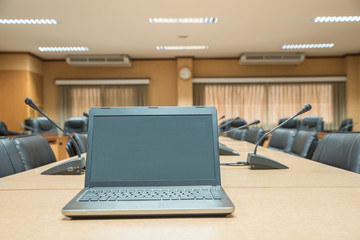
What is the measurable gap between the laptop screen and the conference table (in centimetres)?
14

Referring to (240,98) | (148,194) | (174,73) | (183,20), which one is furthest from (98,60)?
(148,194)

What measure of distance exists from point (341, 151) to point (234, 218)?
4.32 ft

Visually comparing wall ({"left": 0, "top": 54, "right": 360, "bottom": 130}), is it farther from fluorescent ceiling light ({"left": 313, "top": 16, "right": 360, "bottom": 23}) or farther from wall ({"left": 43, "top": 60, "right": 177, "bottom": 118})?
fluorescent ceiling light ({"left": 313, "top": 16, "right": 360, "bottom": 23})

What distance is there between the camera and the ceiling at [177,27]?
4426 millimetres

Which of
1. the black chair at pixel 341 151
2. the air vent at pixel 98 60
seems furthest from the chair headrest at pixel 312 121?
the air vent at pixel 98 60

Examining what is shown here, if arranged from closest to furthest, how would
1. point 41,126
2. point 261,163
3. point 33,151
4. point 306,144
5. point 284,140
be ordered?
point 261,163 < point 33,151 < point 306,144 < point 284,140 < point 41,126

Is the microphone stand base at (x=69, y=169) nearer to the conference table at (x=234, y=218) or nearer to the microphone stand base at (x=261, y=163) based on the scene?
the conference table at (x=234, y=218)

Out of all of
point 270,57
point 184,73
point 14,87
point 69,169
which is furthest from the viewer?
point 184,73

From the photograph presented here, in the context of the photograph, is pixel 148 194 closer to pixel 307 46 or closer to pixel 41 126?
pixel 41 126

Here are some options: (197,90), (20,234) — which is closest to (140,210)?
(20,234)

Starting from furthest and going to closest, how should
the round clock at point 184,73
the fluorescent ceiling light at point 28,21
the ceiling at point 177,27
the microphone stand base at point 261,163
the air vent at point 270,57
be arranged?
1. the round clock at point 184,73
2. the air vent at point 270,57
3. the fluorescent ceiling light at point 28,21
4. the ceiling at point 177,27
5. the microphone stand base at point 261,163

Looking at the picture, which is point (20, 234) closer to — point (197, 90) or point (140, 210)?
point (140, 210)

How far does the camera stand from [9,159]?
1611 mm

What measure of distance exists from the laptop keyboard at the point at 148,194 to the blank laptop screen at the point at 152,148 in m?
0.06
